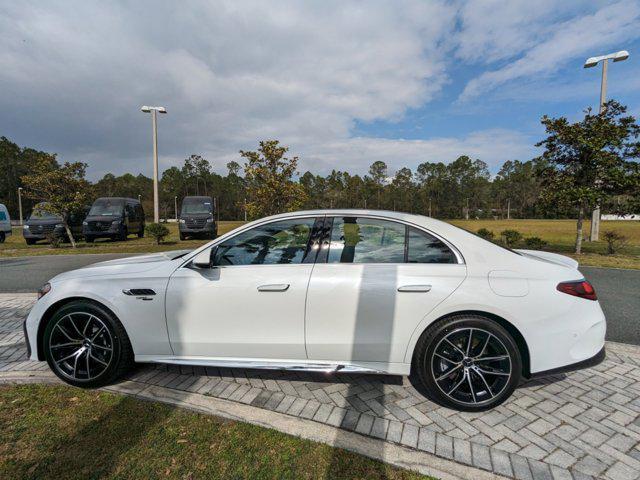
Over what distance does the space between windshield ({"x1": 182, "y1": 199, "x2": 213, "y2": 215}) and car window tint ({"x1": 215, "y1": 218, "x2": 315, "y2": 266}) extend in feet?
52.8

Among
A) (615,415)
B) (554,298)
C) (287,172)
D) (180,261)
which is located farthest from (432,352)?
(287,172)

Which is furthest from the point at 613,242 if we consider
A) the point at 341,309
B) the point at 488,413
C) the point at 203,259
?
the point at 203,259

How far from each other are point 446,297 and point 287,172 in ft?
49.7

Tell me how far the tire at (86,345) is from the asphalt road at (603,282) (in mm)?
4932

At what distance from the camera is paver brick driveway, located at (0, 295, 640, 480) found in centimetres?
216

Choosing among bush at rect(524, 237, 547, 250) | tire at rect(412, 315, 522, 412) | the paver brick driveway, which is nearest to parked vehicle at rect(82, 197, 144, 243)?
the paver brick driveway

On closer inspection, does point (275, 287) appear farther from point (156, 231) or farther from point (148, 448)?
point (156, 231)

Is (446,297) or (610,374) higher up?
(446,297)

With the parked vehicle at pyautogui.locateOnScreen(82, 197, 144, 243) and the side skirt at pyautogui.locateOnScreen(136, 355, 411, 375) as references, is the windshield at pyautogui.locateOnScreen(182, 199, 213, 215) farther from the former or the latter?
the side skirt at pyautogui.locateOnScreen(136, 355, 411, 375)

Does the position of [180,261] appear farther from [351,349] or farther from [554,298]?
[554,298]

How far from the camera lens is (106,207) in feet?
57.3

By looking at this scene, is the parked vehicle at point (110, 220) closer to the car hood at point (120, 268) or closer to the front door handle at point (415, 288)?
the car hood at point (120, 268)

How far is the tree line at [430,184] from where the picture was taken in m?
10.3

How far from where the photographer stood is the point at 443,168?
91312 millimetres
